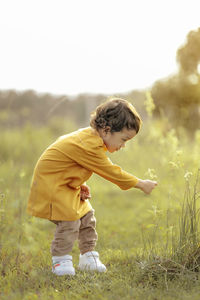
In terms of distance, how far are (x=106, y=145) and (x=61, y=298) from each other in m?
1.09

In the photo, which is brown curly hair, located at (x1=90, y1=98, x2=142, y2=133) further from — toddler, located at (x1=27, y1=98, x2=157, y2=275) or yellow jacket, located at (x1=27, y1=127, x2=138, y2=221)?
yellow jacket, located at (x1=27, y1=127, x2=138, y2=221)

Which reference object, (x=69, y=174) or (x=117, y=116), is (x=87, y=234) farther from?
(x=117, y=116)

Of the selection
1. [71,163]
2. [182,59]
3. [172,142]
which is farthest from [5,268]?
[182,59]

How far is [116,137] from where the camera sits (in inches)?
105

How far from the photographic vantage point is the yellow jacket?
8.61 feet

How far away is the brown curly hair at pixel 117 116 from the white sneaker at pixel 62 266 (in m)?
0.97

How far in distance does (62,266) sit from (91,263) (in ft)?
0.79

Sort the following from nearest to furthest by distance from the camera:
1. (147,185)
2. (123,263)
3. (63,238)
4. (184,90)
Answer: (147,185) → (63,238) → (123,263) → (184,90)

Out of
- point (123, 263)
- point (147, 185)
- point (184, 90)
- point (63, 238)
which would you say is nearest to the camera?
point (147, 185)

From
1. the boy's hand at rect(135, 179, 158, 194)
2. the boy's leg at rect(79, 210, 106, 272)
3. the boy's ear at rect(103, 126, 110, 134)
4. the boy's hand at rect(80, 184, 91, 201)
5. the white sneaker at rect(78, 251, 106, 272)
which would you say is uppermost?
the boy's ear at rect(103, 126, 110, 134)

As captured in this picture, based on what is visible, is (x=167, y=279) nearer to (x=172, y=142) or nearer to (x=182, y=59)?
(x=172, y=142)

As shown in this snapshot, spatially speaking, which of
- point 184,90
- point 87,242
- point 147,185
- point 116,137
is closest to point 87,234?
point 87,242

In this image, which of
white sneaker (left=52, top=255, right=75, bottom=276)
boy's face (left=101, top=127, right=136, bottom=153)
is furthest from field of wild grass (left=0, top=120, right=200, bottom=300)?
boy's face (left=101, top=127, right=136, bottom=153)

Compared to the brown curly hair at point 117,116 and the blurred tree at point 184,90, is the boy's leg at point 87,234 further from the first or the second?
the blurred tree at point 184,90
